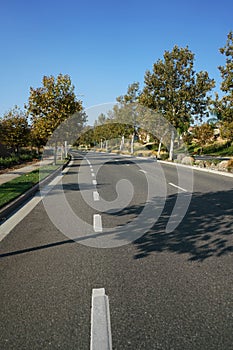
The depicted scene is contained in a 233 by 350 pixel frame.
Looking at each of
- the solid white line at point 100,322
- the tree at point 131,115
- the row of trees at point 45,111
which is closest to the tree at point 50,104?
the row of trees at point 45,111

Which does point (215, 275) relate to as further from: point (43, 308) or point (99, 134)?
point (99, 134)

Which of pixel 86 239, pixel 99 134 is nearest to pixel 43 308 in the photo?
pixel 86 239

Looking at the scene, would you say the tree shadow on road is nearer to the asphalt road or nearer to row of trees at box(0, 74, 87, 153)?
the asphalt road

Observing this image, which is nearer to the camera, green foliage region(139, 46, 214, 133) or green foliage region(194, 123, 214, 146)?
green foliage region(139, 46, 214, 133)

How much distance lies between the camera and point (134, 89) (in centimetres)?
6075

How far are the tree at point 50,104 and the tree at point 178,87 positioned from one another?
41.5 ft

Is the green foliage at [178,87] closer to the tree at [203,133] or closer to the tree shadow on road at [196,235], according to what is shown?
the tree at [203,133]

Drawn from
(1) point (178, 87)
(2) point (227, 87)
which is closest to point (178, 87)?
(1) point (178, 87)

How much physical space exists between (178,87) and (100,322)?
34.4 meters

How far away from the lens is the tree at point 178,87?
33.0 metres

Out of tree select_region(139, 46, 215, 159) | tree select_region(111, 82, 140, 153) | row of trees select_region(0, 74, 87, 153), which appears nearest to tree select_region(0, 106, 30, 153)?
row of trees select_region(0, 74, 87, 153)

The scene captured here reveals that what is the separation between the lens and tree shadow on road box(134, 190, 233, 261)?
4.73 metres

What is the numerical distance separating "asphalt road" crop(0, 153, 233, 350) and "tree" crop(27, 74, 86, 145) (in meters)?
19.0

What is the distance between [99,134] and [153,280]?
9464 centimetres
